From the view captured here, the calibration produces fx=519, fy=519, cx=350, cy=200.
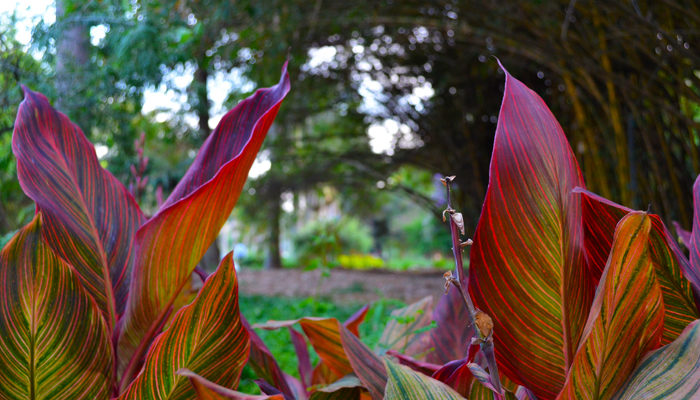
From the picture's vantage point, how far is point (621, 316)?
473mm

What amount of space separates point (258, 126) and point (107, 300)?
36 centimetres

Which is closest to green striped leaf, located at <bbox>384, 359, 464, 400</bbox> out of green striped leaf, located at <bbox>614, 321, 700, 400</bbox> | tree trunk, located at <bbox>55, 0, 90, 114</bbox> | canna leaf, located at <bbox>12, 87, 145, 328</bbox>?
green striped leaf, located at <bbox>614, 321, 700, 400</bbox>

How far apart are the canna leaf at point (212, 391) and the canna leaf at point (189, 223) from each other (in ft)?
0.73

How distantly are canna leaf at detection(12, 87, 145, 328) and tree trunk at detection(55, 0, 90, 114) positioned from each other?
1805mm

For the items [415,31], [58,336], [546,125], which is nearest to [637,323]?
[546,125]

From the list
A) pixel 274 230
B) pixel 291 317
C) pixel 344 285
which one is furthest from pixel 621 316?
pixel 274 230

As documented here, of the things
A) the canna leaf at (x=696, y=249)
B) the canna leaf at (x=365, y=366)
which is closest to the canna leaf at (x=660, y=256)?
the canna leaf at (x=696, y=249)

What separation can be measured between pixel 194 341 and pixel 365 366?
8.1 inches

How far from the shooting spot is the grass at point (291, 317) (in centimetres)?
152

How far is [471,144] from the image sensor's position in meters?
5.26

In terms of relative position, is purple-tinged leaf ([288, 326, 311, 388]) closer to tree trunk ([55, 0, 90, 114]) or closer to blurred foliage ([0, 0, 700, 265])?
blurred foliage ([0, 0, 700, 265])

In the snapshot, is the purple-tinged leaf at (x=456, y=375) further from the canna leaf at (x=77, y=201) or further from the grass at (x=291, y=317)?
the canna leaf at (x=77, y=201)

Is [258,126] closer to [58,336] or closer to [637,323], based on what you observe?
[58,336]

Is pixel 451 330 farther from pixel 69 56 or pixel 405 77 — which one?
pixel 405 77
